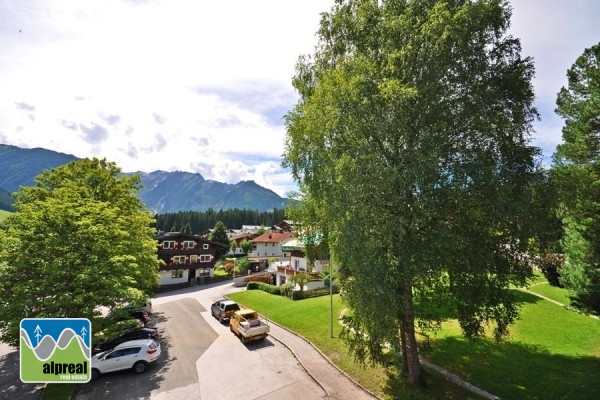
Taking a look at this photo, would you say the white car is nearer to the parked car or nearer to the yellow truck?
the yellow truck

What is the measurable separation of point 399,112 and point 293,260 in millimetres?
39513

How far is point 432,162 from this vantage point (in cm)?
1129

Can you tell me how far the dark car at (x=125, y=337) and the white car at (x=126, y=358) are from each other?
1.27 m

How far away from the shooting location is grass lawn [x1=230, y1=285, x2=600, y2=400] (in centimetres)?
1412

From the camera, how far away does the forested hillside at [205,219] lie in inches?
6206

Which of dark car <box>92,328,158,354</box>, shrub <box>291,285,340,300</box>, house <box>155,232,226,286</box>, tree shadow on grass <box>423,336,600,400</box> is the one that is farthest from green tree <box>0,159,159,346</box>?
house <box>155,232,226,286</box>

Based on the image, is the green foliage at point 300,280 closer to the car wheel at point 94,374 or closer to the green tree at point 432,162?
the car wheel at point 94,374

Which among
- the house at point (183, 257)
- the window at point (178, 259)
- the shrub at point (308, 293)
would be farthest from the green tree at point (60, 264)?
the window at point (178, 259)

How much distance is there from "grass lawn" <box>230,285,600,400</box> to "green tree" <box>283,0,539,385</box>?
315 centimetres

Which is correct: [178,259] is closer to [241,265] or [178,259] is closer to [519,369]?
[241,265]

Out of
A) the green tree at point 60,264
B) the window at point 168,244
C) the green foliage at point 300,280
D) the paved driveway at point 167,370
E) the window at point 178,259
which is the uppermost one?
the green tree at point 60,264

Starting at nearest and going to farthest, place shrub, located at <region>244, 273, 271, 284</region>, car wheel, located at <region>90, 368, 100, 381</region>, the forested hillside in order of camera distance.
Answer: car wheel, located at <region>90, 368, 100, 381</region>, shrub, located at <region>244, 273, 271, 284</region>, the forested hillside

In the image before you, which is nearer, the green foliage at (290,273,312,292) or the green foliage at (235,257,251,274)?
the green foliage at (290,273,312,292)

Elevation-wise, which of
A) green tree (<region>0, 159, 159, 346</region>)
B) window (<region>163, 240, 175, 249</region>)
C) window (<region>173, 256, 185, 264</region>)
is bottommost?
window (<region>173, 256, 185, 264</region>)
